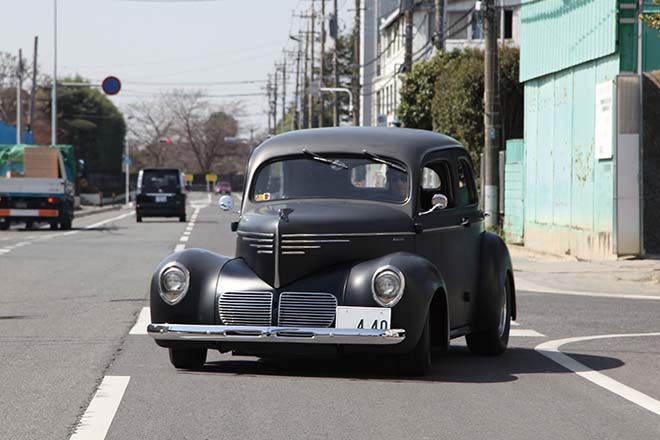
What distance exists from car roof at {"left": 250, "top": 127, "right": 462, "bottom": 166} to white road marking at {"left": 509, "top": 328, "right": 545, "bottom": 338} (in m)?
2.53

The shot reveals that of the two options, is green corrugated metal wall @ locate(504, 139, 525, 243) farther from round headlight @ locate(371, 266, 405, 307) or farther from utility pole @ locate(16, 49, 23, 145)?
utility pole @ locate(16, 49, 23, 145)

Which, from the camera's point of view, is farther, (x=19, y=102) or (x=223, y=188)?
(x=223, y=188)

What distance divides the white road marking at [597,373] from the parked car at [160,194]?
38.6m

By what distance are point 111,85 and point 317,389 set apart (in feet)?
174

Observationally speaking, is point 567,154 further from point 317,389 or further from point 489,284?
point 317,389

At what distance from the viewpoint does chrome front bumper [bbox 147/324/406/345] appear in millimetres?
9312

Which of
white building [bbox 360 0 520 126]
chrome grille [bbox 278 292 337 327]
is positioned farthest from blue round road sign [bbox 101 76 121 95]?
chrome grille [bbox 278 292 337 327]

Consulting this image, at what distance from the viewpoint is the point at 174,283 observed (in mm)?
9922

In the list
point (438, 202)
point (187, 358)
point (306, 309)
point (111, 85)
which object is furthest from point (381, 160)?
point (111, 85)

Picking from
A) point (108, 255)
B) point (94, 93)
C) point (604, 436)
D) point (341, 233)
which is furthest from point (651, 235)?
point (94, 93)

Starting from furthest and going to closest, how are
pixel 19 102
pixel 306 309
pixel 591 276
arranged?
pixel 19 102
pixel 591 276
pixel 306 309

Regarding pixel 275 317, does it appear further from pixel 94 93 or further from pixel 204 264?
pixel 94 93

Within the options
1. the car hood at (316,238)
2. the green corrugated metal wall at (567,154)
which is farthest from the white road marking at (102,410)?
the green corrugated metal wall at (567,154)

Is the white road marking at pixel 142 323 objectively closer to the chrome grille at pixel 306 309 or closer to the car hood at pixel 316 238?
the car hood at pixel 316 238
